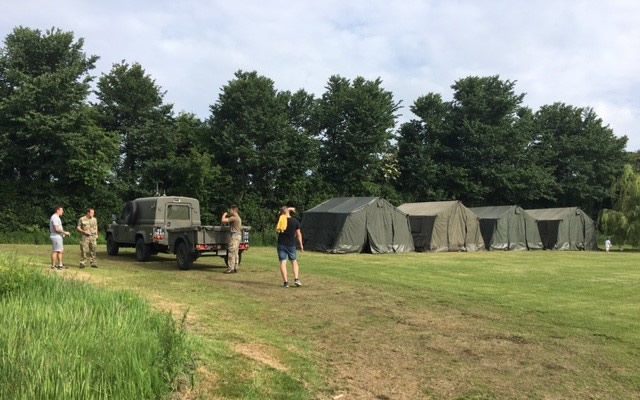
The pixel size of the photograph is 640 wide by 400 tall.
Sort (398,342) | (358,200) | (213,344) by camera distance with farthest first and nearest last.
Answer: (358,200) → (398,342) → (213,344)

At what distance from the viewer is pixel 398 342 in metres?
6.95

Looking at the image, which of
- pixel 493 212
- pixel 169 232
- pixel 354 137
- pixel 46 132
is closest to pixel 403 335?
pixel 169 232

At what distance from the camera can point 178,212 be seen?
18.0 meters

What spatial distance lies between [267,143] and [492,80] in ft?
78.6

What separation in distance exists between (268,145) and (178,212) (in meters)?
16.5

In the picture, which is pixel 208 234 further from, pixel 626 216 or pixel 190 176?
pixel 626 216

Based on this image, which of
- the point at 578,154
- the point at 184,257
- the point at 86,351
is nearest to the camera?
the point at 86,351

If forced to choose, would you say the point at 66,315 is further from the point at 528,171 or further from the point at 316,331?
the point at 528,171

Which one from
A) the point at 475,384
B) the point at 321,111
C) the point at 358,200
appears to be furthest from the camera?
the point at 321,111

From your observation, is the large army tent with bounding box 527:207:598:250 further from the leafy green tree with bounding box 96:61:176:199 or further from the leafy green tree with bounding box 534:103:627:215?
the leafy green tree with bounding box 96:61:176:199

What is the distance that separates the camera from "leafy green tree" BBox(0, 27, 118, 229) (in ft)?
88.0

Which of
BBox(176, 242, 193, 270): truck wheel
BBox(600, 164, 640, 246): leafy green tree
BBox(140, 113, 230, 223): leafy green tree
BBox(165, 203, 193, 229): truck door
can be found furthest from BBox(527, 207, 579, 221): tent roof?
BBox(176, 242, 193, 270): truck wheel

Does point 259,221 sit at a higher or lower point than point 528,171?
lower

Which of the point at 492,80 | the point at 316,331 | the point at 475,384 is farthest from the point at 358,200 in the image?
the point at 492,80
